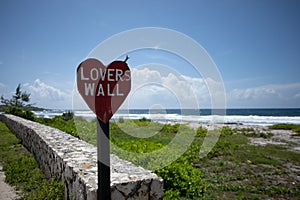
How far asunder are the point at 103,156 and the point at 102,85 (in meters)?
0.54

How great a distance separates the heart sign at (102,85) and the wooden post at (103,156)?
6 cm

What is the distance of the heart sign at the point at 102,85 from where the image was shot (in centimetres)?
161

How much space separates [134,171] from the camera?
2570 millimetres

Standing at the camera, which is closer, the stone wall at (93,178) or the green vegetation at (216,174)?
the stone wall at (93,178)

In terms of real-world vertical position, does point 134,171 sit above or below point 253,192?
above

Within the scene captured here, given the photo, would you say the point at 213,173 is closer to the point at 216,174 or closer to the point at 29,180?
the point at 216,174

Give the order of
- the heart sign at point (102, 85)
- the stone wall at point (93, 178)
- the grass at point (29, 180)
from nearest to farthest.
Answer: the heart sign at point (102, 85) < the stone wall at point (93, 178) < the grass at point (29, 180)

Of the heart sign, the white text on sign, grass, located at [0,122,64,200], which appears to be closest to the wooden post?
the heart sign

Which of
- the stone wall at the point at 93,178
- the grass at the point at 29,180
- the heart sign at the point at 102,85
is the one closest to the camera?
the heart sign at the point at 102,85

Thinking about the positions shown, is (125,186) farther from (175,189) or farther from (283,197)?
(283,197)

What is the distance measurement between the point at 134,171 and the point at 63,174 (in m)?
1.19

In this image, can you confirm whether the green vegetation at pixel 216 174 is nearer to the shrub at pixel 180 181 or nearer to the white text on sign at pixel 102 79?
the shrub at pixel 180 181

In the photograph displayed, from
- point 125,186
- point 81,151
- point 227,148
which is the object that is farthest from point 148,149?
point 227,148

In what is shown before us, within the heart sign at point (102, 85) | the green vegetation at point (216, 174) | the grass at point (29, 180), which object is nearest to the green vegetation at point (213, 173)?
the green vegetation at point (216, 174)
